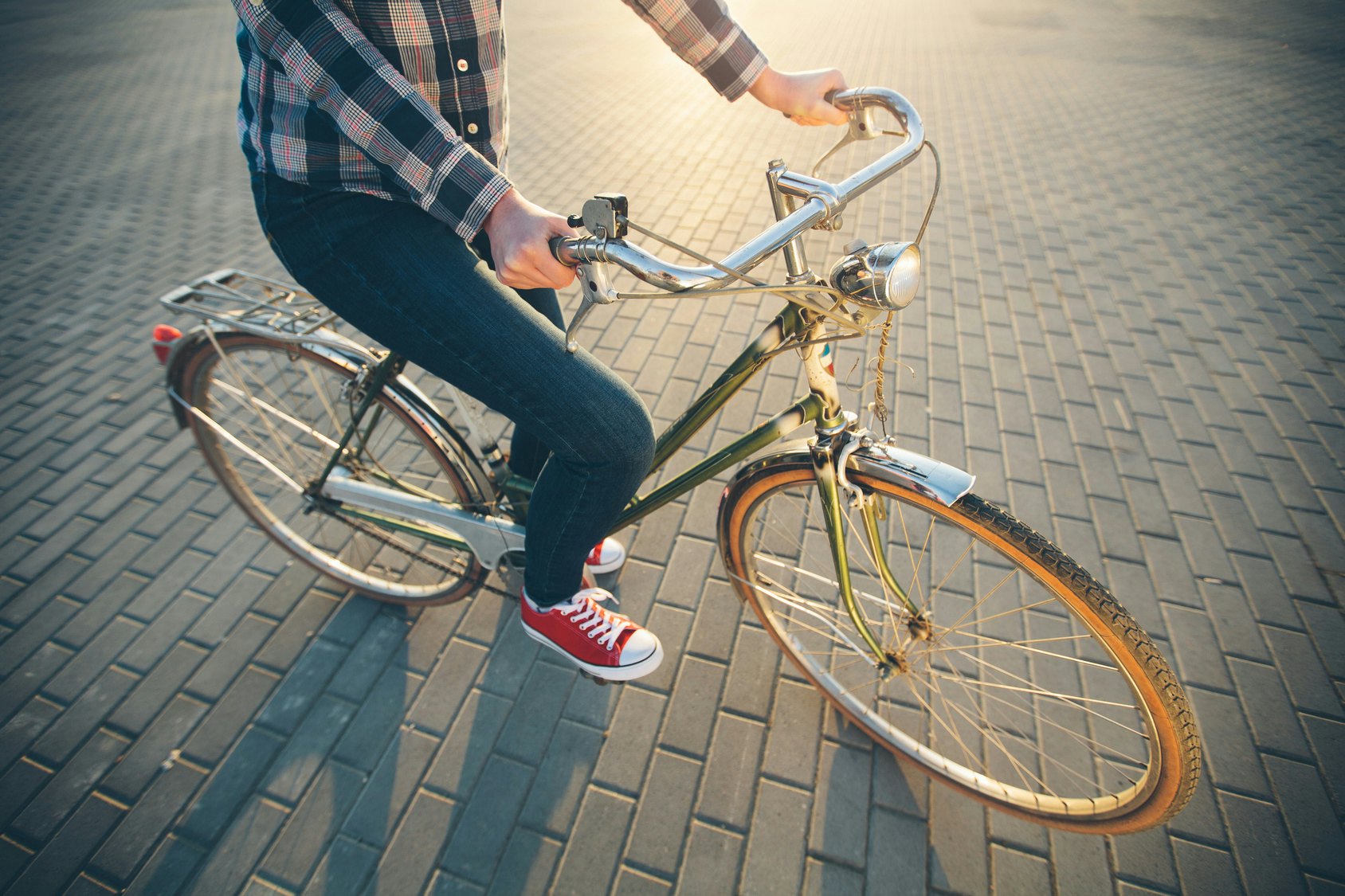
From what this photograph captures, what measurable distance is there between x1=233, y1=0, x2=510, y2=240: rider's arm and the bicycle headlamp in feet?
2.27

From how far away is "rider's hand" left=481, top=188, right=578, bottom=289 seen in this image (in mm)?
1188

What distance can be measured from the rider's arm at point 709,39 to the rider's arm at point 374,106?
0.64 meters

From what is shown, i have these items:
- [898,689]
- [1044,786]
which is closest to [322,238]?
[898,689]

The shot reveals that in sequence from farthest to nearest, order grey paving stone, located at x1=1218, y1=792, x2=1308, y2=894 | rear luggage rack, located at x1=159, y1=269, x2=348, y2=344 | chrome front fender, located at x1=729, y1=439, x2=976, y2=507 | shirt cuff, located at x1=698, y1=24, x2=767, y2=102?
rear luggage rack, located at x1=159, y1=269, x2=348, y2=344
grey paving stone, located at x1=1218, y1=792, x2=1308, y2=894
shirt cuff, located at x1=698, y1=24, x2=767, y2=102
chrome front fender, located at x1=729, y1=439, x2=976, y2=507

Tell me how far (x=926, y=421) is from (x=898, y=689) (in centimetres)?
152

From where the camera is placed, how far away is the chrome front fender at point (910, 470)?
1.39m

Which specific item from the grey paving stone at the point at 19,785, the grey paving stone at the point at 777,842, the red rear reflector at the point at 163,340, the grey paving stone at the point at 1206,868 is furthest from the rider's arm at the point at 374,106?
the grey paving stone at the point at 1206,868

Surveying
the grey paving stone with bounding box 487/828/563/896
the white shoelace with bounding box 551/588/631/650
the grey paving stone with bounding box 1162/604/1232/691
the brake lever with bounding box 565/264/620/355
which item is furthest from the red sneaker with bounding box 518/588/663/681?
the grey paving stone with bounding box 1162/604/1232/691

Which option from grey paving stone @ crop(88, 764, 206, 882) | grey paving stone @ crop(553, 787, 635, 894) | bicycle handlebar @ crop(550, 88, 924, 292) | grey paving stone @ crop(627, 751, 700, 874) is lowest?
grey paving stone @ crop(88, 764, 206, 882)

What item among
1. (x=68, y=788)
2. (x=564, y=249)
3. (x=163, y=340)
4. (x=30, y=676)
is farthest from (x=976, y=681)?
(x=30, y=676)

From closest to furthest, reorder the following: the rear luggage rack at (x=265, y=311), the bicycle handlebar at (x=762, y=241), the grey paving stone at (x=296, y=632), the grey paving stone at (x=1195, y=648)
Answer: the bicycle handlebar at (x=762, y=241) → the rear luggage rack at (x=265, y=311) → the grey paving stone at (x=1195, y=648) → the grey paving stone at (x=296, y=632)

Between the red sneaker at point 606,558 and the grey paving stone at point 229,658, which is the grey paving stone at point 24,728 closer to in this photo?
the grey paving stone at point 229,658

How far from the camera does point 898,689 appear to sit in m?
2.18

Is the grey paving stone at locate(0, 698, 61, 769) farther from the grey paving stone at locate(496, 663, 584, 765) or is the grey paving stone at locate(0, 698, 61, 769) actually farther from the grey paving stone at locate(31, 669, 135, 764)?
the grey paving stone at locate(496, 663, 584, 765)
